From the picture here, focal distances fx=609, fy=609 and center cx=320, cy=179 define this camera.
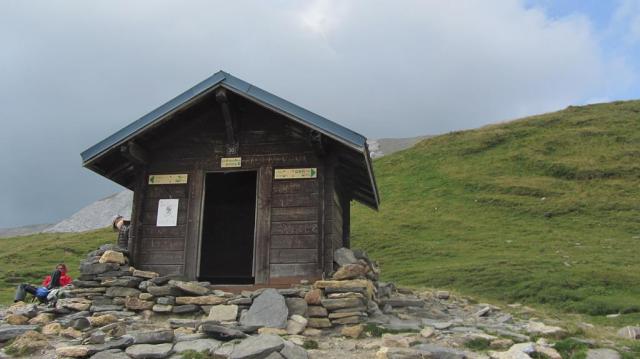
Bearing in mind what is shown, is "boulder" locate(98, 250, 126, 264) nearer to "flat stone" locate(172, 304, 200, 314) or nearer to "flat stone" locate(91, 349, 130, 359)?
"flat stone" locate(172, 304, 200, 314)

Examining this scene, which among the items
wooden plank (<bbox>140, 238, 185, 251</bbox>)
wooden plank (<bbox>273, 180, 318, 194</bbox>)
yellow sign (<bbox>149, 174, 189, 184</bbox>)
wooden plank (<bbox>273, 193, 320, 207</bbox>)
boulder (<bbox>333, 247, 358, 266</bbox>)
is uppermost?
yellow sign (<bbox>149, 174, 189, 184</bbox>)

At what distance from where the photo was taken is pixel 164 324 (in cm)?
1208

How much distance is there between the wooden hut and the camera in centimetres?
1345

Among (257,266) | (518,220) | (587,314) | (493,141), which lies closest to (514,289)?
(587,314)

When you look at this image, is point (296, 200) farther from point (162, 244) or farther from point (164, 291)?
point (164, 291)

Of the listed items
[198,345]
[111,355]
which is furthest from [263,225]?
[111,355]

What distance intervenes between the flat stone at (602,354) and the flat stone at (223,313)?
642cm

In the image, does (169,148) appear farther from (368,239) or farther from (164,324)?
(368,239)

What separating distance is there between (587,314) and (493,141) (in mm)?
40239

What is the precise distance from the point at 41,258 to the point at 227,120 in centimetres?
2753

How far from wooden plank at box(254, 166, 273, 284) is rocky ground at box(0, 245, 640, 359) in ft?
2.78

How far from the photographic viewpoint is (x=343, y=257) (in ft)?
43.3

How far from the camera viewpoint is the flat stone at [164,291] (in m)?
12.8

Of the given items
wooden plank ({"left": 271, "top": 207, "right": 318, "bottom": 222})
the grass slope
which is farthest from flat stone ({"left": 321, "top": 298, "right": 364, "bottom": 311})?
the grass slope
